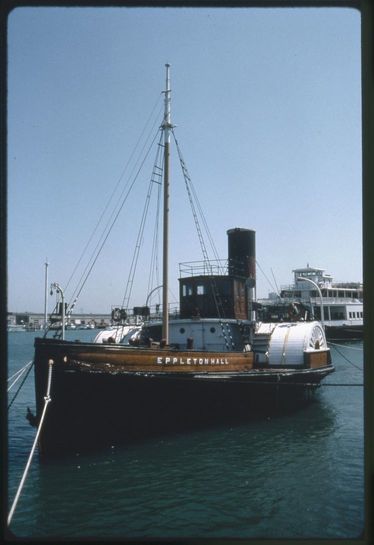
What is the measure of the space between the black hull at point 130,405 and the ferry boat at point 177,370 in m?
0.03

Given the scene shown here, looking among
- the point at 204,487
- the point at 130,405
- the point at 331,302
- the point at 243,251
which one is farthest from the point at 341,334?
the point at 204,487

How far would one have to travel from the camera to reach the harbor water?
8.82 meters

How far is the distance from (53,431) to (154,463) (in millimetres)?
2972

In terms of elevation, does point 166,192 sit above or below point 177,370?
above

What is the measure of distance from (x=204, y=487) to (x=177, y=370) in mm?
4562

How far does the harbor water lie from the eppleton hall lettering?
88.0 inches

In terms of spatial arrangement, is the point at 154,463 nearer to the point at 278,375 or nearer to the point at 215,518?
the point at 215,518

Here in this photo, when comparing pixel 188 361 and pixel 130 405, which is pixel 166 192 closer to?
pixel 188 361

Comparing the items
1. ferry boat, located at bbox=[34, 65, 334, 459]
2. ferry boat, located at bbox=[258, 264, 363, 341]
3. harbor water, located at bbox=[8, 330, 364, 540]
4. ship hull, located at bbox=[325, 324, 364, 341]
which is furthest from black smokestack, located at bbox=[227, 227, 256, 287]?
ship hull, located at bbox=[325, 324, 364, 341]

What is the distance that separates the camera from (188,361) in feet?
49.6

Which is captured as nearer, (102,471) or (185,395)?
(102,471)

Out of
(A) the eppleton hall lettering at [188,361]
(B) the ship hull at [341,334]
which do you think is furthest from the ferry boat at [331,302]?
(A) the eppleton hall lettering at [188,361]

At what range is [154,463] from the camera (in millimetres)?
A: 12305

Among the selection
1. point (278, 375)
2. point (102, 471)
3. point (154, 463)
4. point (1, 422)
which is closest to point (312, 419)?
point (278, 375)
